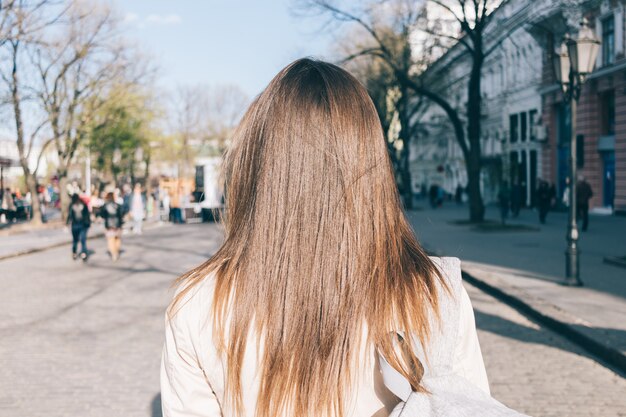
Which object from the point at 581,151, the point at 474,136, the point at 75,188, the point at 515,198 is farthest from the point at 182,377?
the point at 581,151

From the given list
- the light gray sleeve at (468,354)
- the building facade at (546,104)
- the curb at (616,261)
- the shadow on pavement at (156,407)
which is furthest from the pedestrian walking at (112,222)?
the light gray sleeve at (468,354)

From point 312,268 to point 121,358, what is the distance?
6.15m

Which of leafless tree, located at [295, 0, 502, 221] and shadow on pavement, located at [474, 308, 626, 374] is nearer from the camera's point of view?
shadow on pavement, located at [474, 308, 626, 374]

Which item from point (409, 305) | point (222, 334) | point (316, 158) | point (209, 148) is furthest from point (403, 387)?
point (209, 148)

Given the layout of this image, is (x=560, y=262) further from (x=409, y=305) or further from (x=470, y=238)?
(x=409, y=305)

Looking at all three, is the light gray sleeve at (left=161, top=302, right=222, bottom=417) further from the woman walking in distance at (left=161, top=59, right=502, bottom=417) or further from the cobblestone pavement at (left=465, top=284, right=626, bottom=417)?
the cobblestone pavement at (left=465, top=284, right=626, bottom=417)

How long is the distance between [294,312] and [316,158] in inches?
12.6

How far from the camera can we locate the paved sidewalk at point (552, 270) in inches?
333

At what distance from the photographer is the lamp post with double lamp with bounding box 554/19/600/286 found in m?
11.7

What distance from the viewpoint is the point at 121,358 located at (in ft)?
23.7

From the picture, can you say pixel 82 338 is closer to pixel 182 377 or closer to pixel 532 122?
pixel 182 377

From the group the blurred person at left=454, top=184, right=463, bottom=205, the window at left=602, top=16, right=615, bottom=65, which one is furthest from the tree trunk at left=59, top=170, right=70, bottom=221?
the blurred person at left=454, top=184, right=463, bottom=205

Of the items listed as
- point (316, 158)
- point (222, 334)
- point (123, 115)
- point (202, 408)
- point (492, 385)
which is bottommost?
point (492, 385)

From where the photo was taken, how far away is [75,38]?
1245 inches
